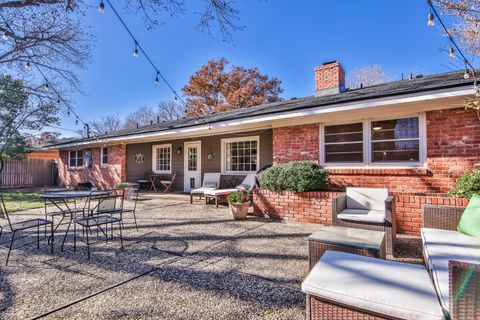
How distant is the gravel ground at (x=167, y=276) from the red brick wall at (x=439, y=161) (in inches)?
74.6

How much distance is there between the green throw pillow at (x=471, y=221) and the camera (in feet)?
8.70

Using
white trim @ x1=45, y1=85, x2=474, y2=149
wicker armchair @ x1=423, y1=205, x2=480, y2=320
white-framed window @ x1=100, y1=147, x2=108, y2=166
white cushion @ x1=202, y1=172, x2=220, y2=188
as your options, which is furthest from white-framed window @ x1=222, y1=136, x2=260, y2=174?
white-framed window @ x1=100, y1=147, x2=108, y2=166

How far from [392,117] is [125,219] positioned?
265 inches

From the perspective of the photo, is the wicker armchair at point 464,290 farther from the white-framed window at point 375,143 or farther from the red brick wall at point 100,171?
the red brick wall at point 100,171

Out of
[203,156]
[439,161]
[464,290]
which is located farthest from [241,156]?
[464,290]

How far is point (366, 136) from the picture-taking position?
6.20 meters

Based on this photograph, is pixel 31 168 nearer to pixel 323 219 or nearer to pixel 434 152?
pixel 323 219

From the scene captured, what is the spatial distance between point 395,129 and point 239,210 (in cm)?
413

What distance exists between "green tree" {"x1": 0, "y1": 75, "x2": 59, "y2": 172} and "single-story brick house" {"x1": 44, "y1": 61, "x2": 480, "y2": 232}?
6.86 meters

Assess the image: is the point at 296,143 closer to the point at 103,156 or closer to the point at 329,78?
the point at 329,78

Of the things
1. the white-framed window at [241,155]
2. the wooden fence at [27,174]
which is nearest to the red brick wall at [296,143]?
the white-framed window at [241,155]

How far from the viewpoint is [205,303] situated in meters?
2.27

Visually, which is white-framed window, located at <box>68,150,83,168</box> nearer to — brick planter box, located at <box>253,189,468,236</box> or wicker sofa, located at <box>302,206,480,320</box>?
brick planter box, located at <box>253,189,468,236</box>

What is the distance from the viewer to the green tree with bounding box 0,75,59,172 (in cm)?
1164
